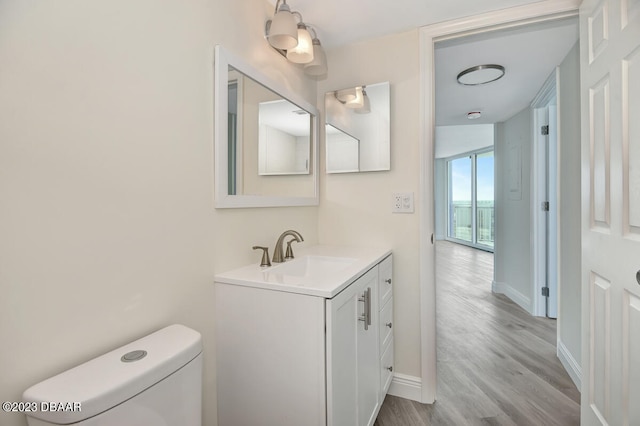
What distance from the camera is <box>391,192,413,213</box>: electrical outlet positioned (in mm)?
1781

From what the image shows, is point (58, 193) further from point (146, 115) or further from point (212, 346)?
point (212, 346)

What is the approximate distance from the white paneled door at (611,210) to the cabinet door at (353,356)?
0.90 meters

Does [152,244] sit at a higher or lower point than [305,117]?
lower

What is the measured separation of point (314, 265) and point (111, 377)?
105 centimetres

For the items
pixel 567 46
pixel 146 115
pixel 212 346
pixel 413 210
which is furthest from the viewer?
pixel 567 46

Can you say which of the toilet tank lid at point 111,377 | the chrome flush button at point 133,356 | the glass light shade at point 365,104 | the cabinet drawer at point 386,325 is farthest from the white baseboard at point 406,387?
the glass light shade at point 365,104

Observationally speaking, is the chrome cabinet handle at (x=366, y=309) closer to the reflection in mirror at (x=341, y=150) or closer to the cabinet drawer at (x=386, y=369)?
the cabinet drawer at (x=386, y=369)

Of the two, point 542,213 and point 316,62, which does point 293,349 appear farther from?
point 542,213

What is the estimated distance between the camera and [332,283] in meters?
1.06

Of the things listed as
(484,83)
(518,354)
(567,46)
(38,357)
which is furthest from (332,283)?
(484,83)

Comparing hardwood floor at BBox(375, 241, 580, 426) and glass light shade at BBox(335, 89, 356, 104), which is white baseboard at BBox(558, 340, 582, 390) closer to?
hardwood floor at BBox(375, 241, 580, 426)

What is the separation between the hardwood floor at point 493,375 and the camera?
5.27 feet

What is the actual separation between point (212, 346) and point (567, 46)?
2.75 m

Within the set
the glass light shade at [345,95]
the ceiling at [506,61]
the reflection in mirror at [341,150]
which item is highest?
the ceiling at [506,61]
